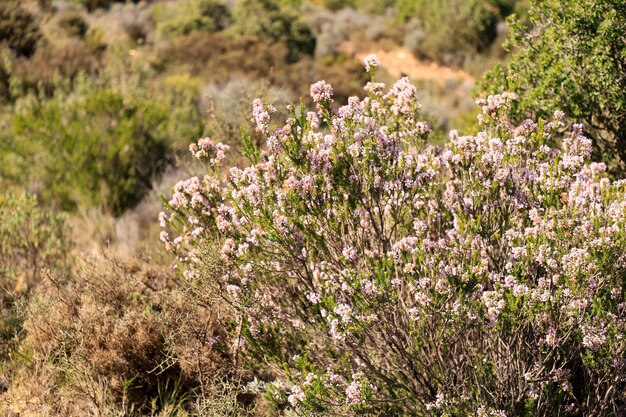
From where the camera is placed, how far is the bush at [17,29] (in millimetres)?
14719

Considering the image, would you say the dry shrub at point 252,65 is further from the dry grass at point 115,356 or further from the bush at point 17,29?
the dry grass at point 115,356

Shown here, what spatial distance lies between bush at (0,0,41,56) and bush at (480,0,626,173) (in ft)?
43.1

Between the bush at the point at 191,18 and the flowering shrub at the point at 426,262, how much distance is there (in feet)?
58.2

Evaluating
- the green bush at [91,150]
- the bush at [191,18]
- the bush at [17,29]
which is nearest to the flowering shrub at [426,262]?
the green bush at [91,150]

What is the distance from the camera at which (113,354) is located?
425cm

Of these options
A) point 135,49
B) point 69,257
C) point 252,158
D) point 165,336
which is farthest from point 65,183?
point 135,49

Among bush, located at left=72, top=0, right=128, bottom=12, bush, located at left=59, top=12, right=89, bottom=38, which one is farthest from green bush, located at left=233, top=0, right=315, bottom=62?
bush, located at left=72, top=0, right=128, bottom=12

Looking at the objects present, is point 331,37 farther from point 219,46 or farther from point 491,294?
point 491,294

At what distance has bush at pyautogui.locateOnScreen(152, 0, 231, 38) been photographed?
20.5 metres

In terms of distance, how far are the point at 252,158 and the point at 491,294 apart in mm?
1758

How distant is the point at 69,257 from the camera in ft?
20.2

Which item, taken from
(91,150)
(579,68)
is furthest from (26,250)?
(579,68)

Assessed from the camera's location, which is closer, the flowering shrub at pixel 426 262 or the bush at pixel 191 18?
the flowering shrub at pixel 426 262

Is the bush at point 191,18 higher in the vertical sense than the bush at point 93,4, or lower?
higher
